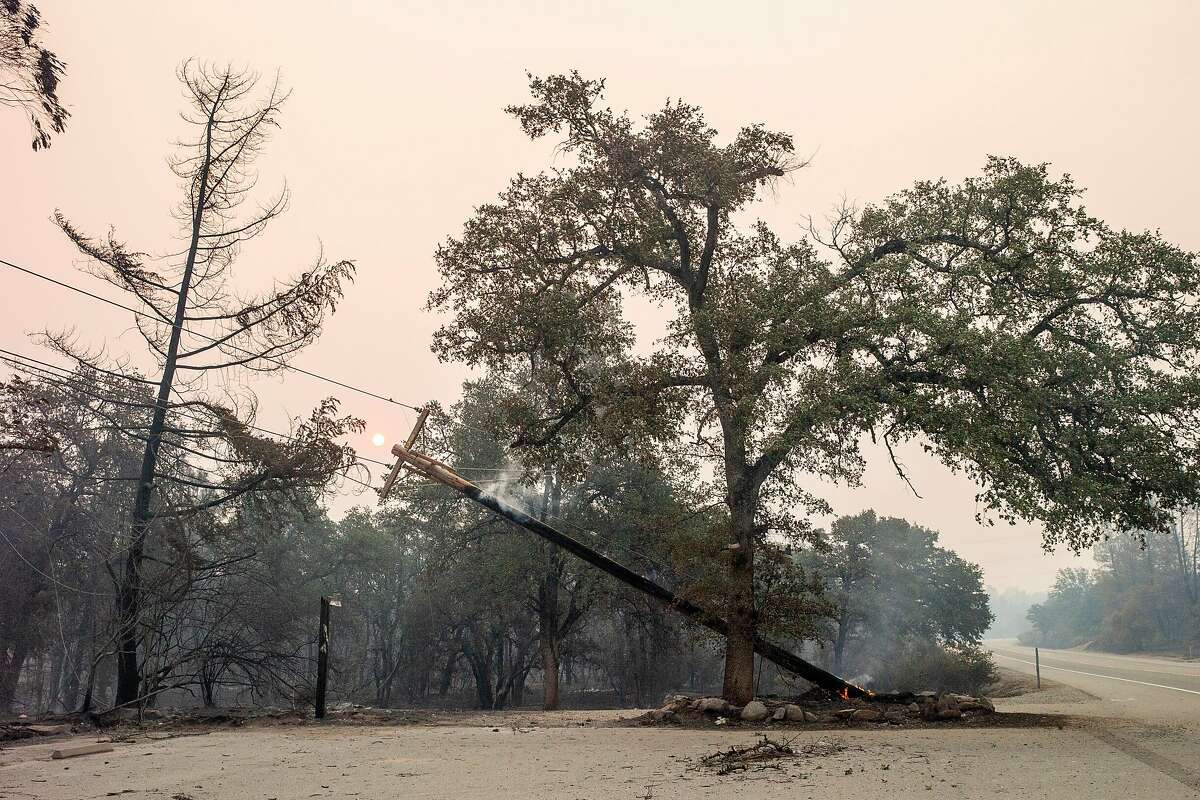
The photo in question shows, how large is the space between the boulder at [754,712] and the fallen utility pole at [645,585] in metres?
1.70

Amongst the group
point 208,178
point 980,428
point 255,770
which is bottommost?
point 255,770

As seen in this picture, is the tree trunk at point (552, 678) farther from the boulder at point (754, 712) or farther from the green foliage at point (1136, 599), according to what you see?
the green foliage at point (1136, 599)

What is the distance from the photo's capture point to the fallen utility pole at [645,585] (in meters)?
17.9

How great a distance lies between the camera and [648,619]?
31.1 m

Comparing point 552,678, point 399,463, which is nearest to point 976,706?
point 399,463

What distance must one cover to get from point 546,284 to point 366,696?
3755 centimetres

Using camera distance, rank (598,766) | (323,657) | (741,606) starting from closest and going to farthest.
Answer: (598,766), (741,606), (323,657)

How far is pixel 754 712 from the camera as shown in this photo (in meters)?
15.8

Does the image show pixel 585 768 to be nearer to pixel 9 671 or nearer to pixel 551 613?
pixel 551 613

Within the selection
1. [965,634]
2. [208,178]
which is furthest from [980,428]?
[965,634]

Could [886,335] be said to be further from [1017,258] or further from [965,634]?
[965,634]

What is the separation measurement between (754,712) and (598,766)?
6776 mm

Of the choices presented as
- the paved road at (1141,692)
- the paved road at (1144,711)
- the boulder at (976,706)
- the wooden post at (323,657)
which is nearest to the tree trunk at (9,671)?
the wooden post at (323,657)

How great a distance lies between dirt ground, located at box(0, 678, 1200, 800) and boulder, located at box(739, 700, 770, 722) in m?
1.22
